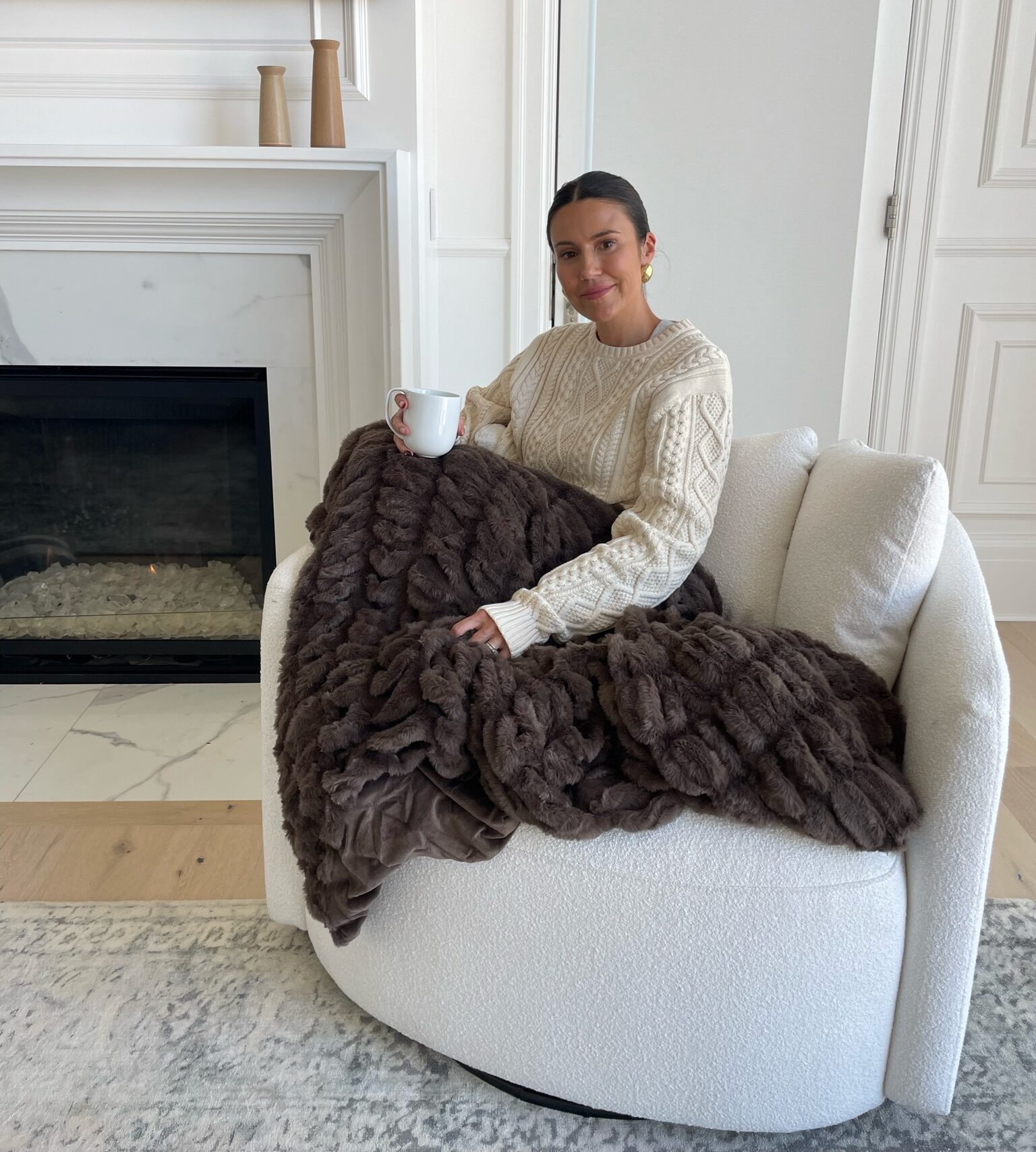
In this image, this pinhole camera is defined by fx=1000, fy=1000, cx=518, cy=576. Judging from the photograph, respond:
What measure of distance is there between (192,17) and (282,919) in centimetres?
178

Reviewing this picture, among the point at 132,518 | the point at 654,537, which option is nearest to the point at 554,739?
the point at 654,537

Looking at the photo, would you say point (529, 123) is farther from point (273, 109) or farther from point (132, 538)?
point (132, 538)

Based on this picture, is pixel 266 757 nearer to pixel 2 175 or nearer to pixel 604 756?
pixel 604 756

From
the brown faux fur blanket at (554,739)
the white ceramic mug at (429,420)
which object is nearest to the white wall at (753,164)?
the white ceramic mug at (429,420)

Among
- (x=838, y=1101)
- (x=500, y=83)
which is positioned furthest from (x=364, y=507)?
(x=500, y=83)

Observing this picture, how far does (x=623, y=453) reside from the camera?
1.41m

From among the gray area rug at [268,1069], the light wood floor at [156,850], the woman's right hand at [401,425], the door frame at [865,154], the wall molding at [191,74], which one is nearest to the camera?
the gray area rug at [268,1069]

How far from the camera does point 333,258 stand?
221cm

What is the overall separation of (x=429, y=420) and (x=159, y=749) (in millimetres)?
1159

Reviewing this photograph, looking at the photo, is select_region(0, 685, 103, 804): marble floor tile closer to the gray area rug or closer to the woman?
the gray area rug

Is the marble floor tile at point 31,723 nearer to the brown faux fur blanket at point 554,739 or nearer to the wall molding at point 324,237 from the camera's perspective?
the wall molding at point 324,237

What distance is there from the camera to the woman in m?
1.26

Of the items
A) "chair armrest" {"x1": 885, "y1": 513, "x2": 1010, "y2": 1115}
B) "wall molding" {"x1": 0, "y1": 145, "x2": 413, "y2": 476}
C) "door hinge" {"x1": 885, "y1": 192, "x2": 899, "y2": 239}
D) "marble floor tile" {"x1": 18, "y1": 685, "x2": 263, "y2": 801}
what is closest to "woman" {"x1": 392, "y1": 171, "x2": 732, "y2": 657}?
"chair armrest" {"x1": 885, "y1": 513, "x2": 1010, "y2": 1115}

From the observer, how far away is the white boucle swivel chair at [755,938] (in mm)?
1027
